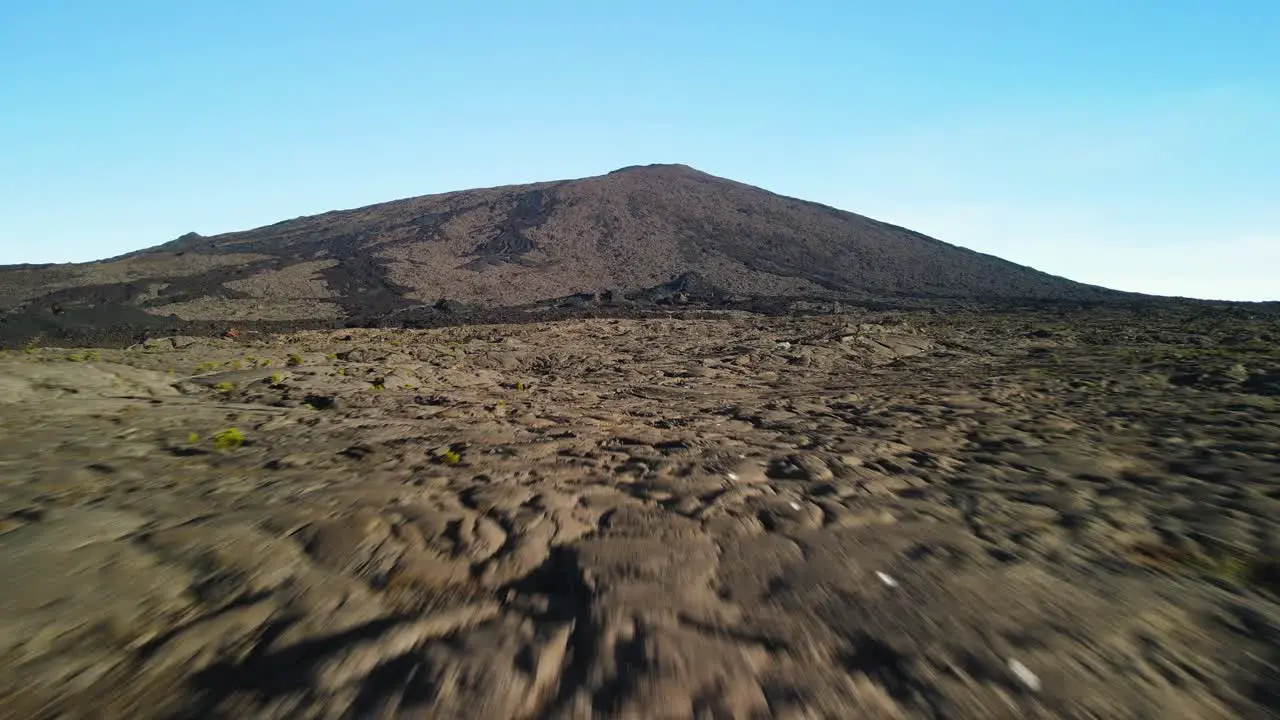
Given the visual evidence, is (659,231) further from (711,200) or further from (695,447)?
(695,447)

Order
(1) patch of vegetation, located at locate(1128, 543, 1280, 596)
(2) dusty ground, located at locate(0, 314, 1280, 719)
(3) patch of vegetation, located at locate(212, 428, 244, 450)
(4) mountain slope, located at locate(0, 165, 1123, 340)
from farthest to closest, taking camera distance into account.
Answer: (4) mountain slope, located at locate(0, 165, 1123, 340) < (3) patch of vegetation, located at locate(212, 428, 244, 450) < (1) patch of vegetation, located at locate(1128, 543, 1280, 596) < (2) dusty ground, located at locate(0, 314, 1280, 719)

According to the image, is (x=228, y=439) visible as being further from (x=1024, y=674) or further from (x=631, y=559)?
(x=1024, y=674)

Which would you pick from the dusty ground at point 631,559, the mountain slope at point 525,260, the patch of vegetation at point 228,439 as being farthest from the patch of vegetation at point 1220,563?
the mountain slope at point 525,260

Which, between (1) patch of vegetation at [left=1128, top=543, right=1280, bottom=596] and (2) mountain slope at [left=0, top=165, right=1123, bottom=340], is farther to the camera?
(2) mountain slope at [left=0, top=165, right=1123, bottom=340]

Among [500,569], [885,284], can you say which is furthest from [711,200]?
[500,569]

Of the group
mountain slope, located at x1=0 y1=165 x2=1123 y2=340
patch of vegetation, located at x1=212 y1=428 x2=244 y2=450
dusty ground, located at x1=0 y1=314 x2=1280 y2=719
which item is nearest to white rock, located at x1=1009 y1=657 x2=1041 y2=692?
dusty ground, located at x1=0 y1=314 x2=1280 y2=719

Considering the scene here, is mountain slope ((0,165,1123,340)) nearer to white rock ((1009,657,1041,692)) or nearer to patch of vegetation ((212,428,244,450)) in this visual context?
patch of vegetation ((212,428,244,450))

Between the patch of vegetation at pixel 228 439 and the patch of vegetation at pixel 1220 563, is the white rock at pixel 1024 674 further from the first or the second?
the patch of vegetation at pixel 228 439
